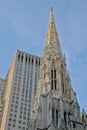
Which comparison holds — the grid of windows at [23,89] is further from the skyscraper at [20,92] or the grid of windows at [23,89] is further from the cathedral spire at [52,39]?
the cathedral spire at [52,39]

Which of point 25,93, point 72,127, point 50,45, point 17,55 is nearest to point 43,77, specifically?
point 50,45

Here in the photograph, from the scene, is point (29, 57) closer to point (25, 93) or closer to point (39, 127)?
point (25, 93)

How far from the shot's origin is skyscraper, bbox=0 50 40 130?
86.8m

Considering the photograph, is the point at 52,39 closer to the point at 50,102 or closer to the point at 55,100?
the point at 55,100

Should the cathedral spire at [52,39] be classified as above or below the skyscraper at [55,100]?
above

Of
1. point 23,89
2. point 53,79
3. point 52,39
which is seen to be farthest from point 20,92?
point 53,79

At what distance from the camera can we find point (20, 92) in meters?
96.2

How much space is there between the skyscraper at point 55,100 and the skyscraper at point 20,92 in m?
33.5

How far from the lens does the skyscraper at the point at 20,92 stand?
86812 millimetres

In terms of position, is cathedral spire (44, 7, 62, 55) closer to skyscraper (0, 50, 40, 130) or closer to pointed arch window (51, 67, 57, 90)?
pointed arch window (51, 67, 57, 90)

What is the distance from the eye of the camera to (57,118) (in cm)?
4494

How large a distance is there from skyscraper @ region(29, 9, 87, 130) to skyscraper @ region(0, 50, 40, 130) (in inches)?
Result: 1317

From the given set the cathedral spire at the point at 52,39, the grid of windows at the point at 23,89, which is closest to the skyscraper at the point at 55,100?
the cathedral spire at the point at 52,39

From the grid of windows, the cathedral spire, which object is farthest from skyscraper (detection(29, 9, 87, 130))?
the grid of windows
